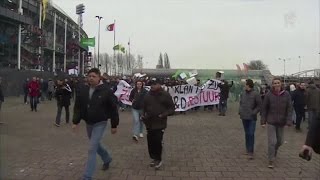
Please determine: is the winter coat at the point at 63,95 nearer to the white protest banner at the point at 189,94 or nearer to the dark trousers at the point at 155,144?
the white protest banner at the point at 189,94

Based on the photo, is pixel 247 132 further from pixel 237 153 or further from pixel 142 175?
pixel 142 175

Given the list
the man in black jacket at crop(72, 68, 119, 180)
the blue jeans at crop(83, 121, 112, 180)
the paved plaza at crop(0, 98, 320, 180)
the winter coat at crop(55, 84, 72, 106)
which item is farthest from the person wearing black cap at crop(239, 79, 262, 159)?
the winter coat at crop(55, 84, 72, 106)

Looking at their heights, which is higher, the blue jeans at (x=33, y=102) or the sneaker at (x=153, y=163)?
the blue jeans at (x=33, y=102)

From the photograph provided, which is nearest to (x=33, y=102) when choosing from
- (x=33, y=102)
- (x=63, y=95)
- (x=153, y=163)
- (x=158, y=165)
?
(x=33, y=102)

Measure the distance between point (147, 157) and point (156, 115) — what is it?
1.24m

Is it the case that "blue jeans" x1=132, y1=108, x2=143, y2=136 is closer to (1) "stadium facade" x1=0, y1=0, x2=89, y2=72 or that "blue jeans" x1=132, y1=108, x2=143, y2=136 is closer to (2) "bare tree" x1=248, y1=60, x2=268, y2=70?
(1) "stadium facade" x1=0, y1=0, x2=89, y2=72

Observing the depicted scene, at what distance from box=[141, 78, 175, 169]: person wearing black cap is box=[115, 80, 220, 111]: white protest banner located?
12962mm

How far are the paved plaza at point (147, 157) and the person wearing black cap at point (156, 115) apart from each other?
13.6 inches

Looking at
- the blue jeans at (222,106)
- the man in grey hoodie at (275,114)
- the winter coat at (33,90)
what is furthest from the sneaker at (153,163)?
the winter coat at (33,90)

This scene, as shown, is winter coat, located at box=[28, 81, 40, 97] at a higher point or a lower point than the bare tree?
lower

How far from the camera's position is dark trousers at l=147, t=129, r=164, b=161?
8.65 m

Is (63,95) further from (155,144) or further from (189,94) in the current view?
(155,144)

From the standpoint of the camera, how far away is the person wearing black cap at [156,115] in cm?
874

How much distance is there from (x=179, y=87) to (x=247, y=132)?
12840mm
